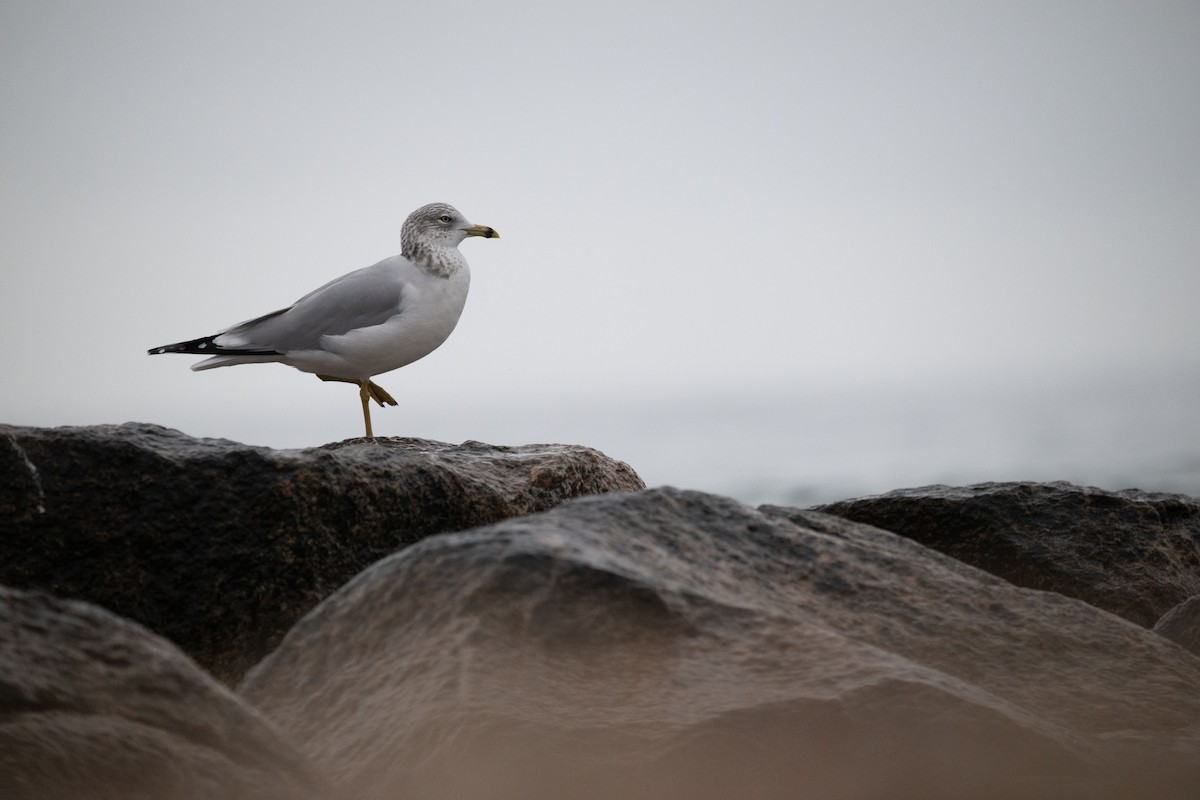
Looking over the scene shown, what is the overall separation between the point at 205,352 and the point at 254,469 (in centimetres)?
427

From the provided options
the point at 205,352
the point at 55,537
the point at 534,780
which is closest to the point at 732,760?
the point at 534,780

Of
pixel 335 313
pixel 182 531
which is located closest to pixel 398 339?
pixel 335 313

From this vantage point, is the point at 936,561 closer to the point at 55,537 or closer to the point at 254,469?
the point at 254,469

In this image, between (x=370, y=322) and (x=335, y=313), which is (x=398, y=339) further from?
(x=335, y=313)

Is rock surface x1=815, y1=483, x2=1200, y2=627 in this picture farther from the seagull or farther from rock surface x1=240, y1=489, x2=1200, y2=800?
the seagull

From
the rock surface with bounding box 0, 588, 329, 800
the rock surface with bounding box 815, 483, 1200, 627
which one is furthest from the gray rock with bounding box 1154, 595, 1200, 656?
the rock surface with bounding box 0, 588, 329, 800

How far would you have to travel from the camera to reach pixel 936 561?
3.40 metres

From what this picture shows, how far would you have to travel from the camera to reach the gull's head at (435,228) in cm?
798

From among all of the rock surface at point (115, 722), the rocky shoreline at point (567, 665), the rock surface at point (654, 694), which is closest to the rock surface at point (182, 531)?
the rocky shoreline at point (567, 665)

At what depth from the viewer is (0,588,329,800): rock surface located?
1.97 m

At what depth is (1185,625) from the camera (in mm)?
3889

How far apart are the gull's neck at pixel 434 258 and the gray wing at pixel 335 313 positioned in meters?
0.23

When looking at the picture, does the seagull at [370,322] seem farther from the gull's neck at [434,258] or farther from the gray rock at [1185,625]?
the gray rock at [1185,625]

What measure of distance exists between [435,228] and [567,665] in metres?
6.03
